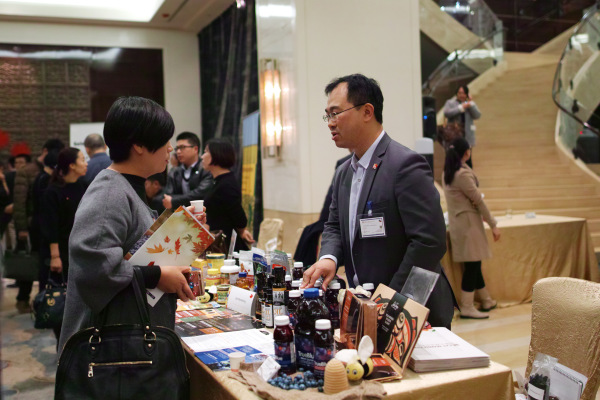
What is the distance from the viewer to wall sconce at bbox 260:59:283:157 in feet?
21.0

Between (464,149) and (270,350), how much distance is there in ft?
12.2

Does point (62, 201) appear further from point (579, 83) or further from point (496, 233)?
point (579, 83)

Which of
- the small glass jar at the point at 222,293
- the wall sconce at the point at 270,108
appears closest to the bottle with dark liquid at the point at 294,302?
the small glass jar at the point at 222,293

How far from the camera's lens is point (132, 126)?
162 cm

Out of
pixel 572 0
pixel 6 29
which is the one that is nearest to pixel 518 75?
pixel 572 0

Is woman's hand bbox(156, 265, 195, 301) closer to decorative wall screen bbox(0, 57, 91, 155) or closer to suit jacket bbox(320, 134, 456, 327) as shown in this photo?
suit jacket bbox(320, 134, 456, 327)

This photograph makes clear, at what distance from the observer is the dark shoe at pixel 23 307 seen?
6.16 meters

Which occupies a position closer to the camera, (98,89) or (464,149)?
(464,149)

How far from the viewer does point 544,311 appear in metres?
2.15

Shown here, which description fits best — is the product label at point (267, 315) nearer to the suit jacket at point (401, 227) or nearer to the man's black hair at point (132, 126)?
the suit jacket at point (401, 227)

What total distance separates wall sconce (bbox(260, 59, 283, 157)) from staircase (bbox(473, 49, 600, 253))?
3.40m

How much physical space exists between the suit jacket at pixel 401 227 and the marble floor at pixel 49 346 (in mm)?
1821

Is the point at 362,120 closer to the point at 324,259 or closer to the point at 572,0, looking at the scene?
the point at 324,259

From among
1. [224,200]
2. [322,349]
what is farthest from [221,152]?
[322,349]
